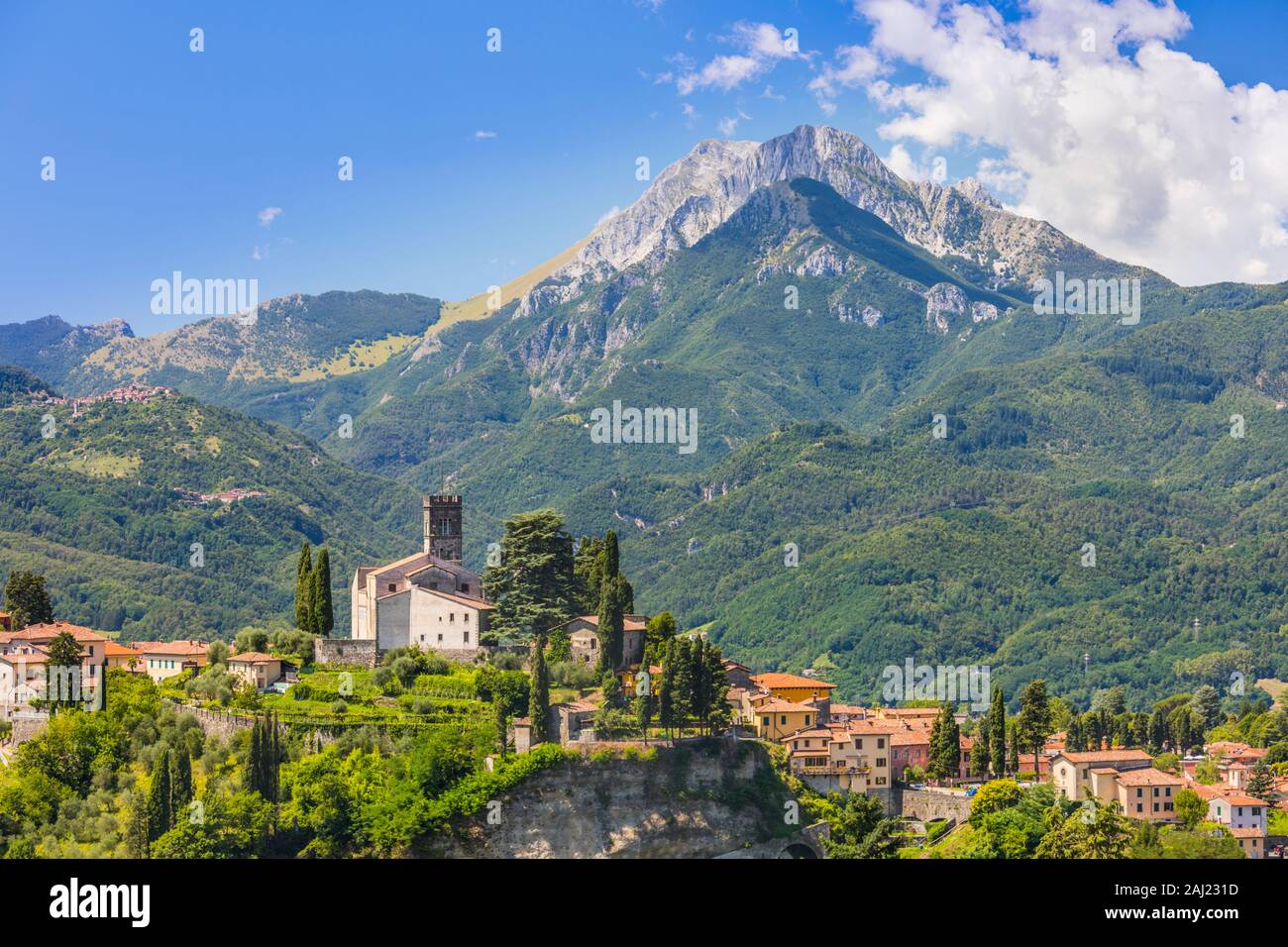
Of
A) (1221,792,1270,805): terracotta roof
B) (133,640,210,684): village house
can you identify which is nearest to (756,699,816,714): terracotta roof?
(1221,792,1270,805): terracotta roof

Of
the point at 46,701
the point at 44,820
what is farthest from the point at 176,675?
the point at 44,820

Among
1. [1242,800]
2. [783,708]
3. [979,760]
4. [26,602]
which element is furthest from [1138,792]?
[26,602]

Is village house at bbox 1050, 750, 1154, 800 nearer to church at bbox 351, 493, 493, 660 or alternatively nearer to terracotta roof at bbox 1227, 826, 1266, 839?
terracotta roof at bbox 1227, 826, 1266, 839

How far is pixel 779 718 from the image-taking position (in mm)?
77938

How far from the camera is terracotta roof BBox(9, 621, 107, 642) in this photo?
7806cm

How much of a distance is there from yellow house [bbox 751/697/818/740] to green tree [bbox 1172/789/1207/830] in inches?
647

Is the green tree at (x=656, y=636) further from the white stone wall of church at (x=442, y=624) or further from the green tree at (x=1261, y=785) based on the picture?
the green tree at (x=1261, y=785)

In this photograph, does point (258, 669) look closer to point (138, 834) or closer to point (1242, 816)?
point (138, 834)

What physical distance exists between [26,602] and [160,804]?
79.5 feet

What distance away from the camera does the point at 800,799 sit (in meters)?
73.2
